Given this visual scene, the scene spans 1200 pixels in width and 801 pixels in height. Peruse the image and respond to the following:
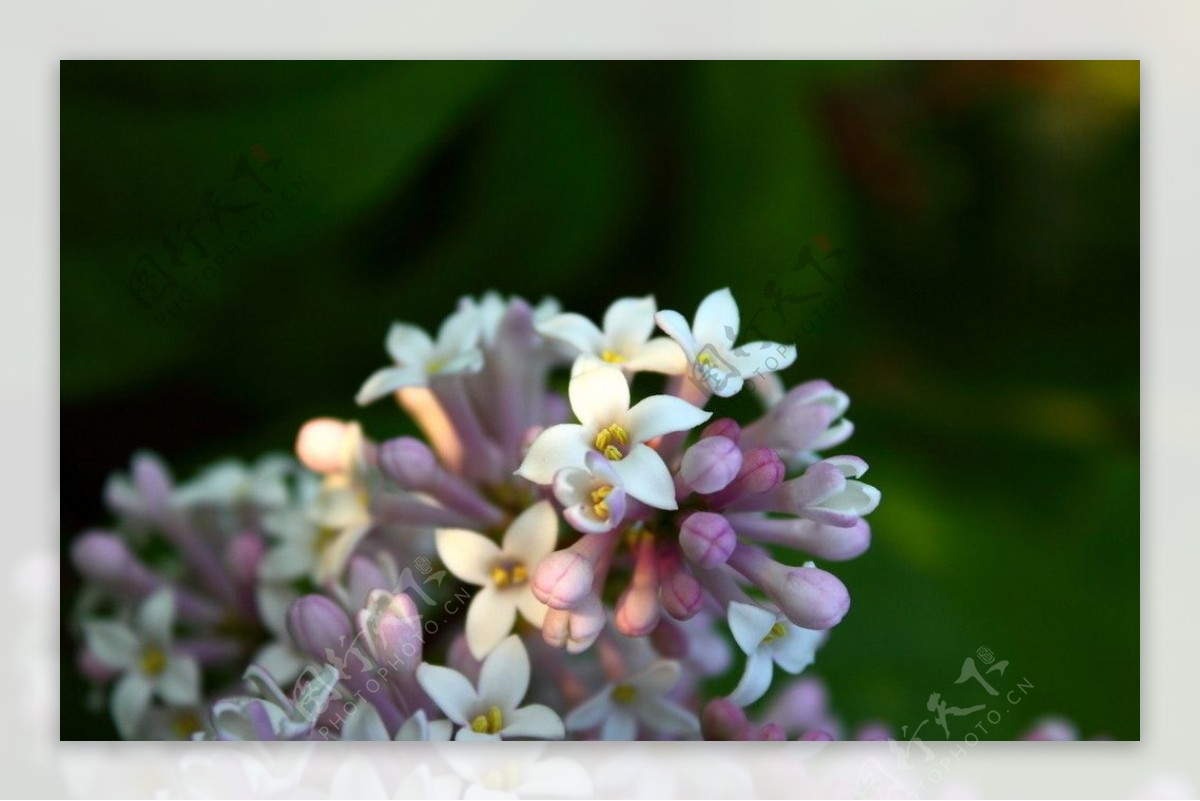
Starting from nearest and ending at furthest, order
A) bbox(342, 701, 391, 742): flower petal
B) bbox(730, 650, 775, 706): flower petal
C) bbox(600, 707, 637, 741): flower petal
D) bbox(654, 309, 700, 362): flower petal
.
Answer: bbox(654, 309, 700, 362): flower petal → bbox(730, 650, 775, 706): flower petal → bbox(342, 701, 391, 742): flower petal → bbox(600, 707, 637, 741): flower petal

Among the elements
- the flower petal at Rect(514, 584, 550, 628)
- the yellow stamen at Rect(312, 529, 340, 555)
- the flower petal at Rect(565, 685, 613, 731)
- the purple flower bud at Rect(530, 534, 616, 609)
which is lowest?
the flower petal at Rect(565, 685, 613, 731)

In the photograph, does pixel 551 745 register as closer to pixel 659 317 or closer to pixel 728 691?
pixel 728 691

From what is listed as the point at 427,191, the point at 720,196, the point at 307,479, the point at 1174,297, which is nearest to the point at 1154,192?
the point at 1174,297

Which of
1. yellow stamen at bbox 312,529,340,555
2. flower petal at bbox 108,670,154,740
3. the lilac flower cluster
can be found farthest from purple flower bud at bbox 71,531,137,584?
yellow stamen at bbox 312,529,340,555

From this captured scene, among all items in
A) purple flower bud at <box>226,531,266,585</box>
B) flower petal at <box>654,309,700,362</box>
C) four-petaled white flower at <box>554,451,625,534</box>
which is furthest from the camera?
purple flower bud at <box>226,531,266,585</box>

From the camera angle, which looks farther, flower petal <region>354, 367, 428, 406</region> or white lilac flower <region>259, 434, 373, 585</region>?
white lilac flower <region>259, 434, 373, 585</region>

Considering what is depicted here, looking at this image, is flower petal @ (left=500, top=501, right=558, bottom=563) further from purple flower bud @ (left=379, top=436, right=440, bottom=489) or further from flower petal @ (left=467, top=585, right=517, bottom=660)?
purple flower bud @ (left=379, top=436, right=440, bottom=489)

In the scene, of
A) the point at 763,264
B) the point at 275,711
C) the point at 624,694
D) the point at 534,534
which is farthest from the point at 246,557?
the point at 763,264

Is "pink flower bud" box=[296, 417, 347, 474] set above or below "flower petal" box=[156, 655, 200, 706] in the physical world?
above

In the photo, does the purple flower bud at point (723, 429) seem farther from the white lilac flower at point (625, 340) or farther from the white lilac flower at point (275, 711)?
the white lilac flower at point (275, 711)
